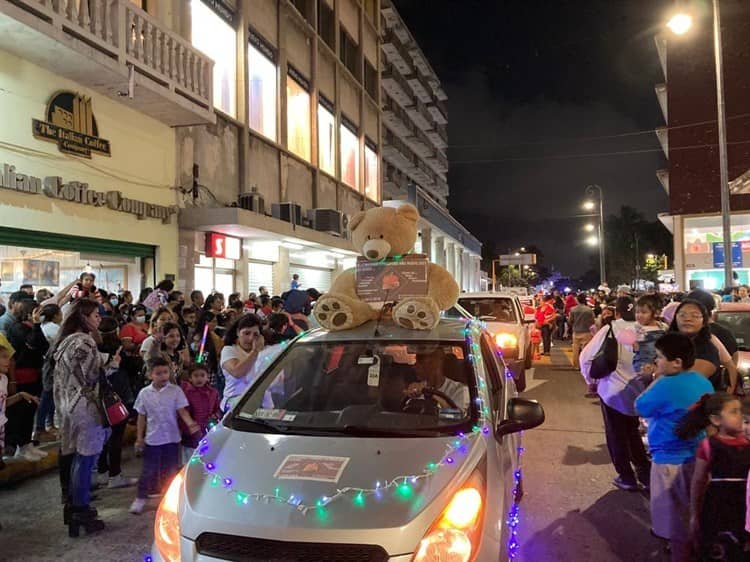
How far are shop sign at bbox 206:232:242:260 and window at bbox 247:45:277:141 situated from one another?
3798 mm

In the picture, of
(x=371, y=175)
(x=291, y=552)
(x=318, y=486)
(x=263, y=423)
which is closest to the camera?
(x=291, y=552)

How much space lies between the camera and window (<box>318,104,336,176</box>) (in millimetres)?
21484

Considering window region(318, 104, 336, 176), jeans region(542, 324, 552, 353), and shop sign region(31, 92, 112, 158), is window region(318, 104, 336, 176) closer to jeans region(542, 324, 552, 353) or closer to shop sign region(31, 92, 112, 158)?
jeans region(542, 324, 552, 353)

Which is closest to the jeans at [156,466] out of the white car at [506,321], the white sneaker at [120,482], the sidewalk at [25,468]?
the white sneaker at [120,482]

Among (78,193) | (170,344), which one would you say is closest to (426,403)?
(170,344)

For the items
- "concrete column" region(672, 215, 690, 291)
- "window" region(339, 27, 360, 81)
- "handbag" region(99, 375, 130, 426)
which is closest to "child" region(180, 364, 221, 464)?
Answer: "handbag" region(99, 375, 130, 426)

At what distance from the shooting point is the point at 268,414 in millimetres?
3514

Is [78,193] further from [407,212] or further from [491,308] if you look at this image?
[491,308]

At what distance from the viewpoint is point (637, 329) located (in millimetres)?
5527

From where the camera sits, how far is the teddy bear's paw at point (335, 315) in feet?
14.4

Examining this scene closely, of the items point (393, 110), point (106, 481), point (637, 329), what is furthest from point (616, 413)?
point (393, 110)

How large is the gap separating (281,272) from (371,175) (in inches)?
439

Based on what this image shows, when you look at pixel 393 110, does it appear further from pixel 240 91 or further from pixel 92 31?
pixel 92 31

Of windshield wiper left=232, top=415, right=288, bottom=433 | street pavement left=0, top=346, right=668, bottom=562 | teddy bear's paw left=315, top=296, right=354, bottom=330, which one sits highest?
teddy bear's paw left=315, top=296, right=354, bottom=330
